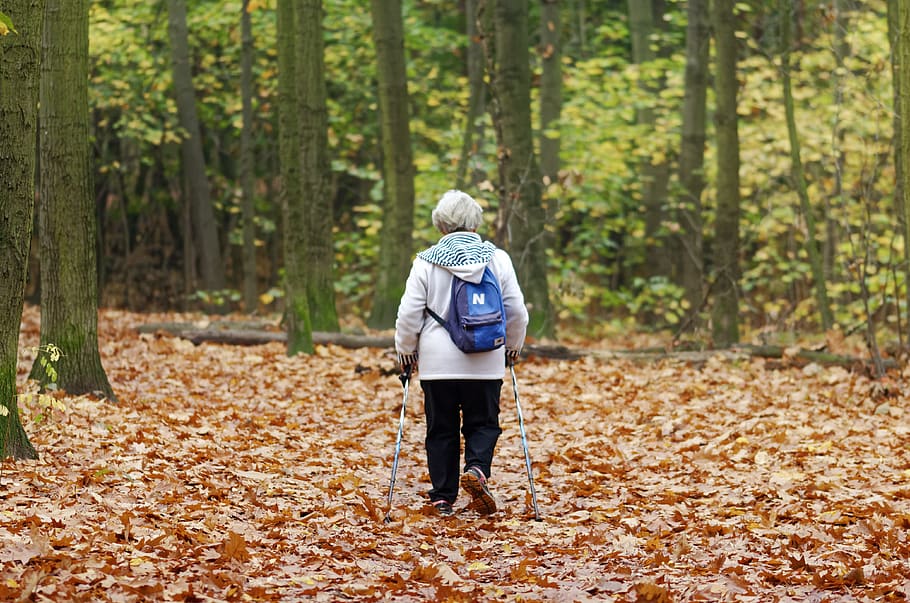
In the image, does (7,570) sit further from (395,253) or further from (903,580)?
(395,253)

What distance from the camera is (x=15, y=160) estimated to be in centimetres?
657

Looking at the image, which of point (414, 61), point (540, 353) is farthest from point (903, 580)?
point (414, 61)

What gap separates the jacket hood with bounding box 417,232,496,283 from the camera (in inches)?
272

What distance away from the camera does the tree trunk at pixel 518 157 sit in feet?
51.6

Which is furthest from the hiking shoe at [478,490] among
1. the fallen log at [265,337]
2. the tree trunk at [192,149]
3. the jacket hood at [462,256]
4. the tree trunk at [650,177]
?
the tree trunk at [192,149]

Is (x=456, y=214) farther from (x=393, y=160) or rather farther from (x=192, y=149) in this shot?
(x=192, y=149)

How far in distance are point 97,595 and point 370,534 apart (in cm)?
213

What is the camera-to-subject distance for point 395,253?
17.9 m

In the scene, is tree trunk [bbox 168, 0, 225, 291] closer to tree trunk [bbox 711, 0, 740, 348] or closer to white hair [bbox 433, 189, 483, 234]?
tree trunk [bbox 711, 0, 740, 348]

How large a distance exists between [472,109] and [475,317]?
1433cm

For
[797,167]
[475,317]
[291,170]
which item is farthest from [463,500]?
[797,167]

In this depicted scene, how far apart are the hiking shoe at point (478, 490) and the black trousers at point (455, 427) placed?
10 centimetres

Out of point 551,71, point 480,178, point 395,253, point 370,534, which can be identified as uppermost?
point 551,71

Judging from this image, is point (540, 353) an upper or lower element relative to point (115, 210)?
lower
